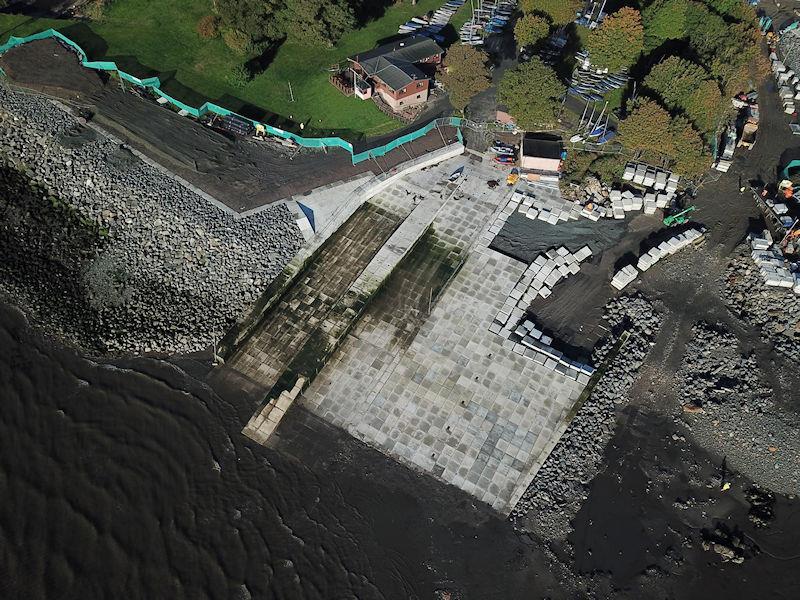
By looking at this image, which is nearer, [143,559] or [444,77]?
[143,559]

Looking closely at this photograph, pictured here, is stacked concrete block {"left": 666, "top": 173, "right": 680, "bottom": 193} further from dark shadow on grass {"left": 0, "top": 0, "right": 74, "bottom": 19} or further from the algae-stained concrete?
dark shadow on grass {"left": 0, "top": 0, "right": 74, "bottom": 19}

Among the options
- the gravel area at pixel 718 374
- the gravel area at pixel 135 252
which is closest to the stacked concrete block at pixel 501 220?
the gravel area at pixel 135 252

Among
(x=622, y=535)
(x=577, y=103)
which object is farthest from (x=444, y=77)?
(x=622, y=535)

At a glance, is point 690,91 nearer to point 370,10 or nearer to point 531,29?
point 531,29

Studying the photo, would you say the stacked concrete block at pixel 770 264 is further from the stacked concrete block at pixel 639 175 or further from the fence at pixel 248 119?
the fence at pixel 248 119

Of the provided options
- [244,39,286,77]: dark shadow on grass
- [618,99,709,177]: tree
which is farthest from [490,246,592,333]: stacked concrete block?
[244,39,286,77]: dark shadow on grass

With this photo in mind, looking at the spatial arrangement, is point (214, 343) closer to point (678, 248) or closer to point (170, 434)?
point (170, 434)

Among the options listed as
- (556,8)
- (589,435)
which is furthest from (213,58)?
(589,435)
